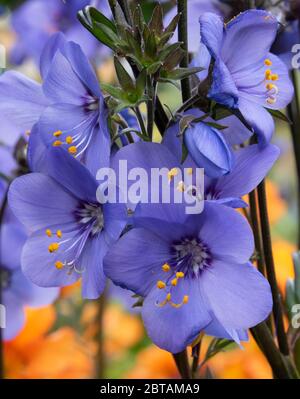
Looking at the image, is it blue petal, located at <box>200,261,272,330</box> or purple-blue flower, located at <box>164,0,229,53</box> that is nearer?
blue petal, located at <box>200,261,272,330</box>

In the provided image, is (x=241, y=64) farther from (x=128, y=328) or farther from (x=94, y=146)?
(x=128, y=328)

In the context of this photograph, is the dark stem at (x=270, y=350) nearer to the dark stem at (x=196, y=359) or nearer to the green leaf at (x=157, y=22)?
the dark stem at (x=196, y=359)

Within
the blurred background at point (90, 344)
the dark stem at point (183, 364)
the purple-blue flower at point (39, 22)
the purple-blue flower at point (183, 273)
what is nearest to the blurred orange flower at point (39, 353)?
the blurred background at point (90, 344)

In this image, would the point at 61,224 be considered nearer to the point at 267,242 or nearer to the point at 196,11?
the point at 267,242

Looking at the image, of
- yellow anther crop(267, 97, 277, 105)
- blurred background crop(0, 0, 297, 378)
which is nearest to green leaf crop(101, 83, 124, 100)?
yellow anther crop(267, 97, 277, 105)

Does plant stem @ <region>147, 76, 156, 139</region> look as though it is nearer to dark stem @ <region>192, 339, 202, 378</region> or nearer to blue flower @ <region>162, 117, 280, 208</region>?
blue flower @ <region>162, 117, 280, 208</region>
